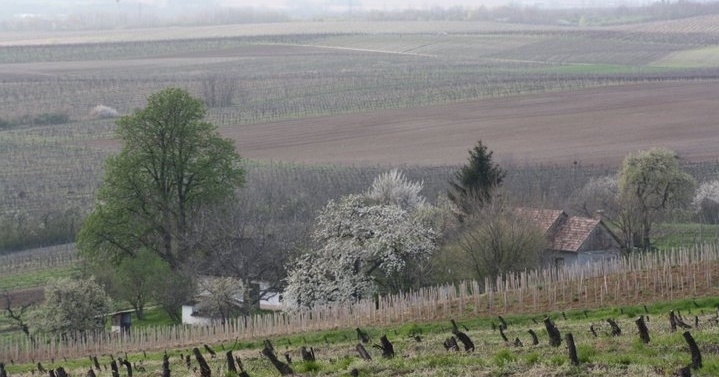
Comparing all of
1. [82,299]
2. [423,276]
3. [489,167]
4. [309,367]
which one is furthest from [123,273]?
[309,367]

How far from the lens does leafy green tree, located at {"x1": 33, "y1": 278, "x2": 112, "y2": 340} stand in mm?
49625

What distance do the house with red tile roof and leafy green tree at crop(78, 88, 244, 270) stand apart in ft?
45.2

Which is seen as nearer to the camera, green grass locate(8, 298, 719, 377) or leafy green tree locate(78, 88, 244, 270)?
green grass locate(8, 298, 719, 377)

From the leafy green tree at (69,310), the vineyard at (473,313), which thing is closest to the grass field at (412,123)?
the vineyard at (473,313)

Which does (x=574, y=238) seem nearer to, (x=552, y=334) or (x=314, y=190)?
(x=314, y=190)

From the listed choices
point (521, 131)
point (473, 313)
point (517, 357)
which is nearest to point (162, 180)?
point (473, 313)

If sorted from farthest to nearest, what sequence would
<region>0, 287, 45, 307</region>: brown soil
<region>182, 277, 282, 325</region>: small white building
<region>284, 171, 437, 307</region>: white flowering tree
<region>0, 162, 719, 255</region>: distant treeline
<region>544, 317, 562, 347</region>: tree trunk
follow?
<region>0, 162, 719, 255</region>: distant treeline
<region>0, 287, 45, 307</region>: brown soil
<region>182, 277, 282, 325</region>: small white building
<region>284, 171, 437, 307</region>: white flowering tree
<region>544, 317, 562, 347</region>: tree trunk

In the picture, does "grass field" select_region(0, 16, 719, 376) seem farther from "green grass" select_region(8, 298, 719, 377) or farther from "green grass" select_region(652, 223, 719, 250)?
"green grass" select_region(652, 223, 719, 250)

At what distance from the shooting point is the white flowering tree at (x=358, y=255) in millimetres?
50688

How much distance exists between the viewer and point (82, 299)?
50.2 m

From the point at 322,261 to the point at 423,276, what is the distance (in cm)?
386

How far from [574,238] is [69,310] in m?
22.1

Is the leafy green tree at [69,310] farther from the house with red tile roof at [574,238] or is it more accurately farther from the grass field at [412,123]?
the house with red tile roof at [574,238]

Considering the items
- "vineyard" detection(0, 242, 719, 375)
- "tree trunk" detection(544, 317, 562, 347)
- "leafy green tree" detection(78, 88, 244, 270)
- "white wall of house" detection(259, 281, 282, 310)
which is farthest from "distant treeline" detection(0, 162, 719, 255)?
"tree trunk" detection(544, 317, 562, 347)
